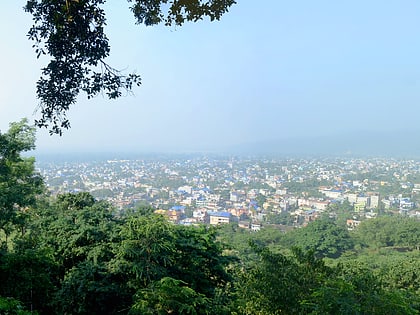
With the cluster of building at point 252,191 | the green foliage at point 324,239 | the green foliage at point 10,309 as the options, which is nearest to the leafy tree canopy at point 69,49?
the green foliage at point 10,309

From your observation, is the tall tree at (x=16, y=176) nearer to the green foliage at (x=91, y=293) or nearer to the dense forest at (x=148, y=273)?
the dense forest at (x=148, y=273)

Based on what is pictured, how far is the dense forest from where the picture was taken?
3.74m

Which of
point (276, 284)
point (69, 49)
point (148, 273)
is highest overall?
point (69, 49)

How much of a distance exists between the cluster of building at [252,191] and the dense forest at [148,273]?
23.0 metres

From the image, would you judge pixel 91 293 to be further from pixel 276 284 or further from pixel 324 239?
pixel 324 239

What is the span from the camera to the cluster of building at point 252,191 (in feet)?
125

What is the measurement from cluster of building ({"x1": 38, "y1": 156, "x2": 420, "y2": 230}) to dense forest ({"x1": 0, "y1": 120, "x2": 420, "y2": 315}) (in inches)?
906

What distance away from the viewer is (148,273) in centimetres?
595

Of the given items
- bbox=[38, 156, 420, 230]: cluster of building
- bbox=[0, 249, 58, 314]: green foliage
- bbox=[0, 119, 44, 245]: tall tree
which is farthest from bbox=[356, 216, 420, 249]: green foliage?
bbox=[0, 249, 58, 314]: green foliage

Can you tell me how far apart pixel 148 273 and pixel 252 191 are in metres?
48.6

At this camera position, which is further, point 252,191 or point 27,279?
point 252,191

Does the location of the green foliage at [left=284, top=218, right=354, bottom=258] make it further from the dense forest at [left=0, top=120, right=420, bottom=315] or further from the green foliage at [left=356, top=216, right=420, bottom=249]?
the dense forest at [left=0, top=120, right=420, bottom=315]

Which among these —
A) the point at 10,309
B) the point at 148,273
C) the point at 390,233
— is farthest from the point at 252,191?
the point at 10,309

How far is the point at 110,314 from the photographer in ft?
19.5
